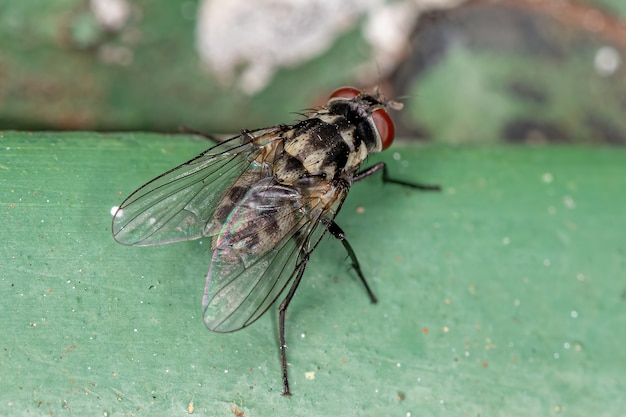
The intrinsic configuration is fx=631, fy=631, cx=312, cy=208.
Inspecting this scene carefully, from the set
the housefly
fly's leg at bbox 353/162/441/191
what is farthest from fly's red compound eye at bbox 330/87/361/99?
fly's leg at bbox 353/162/441/191

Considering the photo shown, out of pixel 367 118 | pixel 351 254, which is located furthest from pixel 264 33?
pixel 351 254

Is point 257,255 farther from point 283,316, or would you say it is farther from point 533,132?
point 533,132

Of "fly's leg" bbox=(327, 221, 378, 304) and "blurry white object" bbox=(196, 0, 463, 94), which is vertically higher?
"blurry white object" bbox=(196, 0, 463, 94)

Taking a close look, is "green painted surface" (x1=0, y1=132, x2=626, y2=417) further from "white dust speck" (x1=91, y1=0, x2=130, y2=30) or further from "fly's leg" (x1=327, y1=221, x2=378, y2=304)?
"white dust speck" (x1=91, y1=0, x2=130, y2=30)

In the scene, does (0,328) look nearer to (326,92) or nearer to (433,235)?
(433,235)

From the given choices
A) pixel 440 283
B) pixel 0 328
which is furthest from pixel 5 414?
pixel 440 283

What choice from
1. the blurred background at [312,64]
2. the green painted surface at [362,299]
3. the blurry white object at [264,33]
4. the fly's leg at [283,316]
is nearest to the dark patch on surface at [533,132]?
the blurred background at [312,64]
